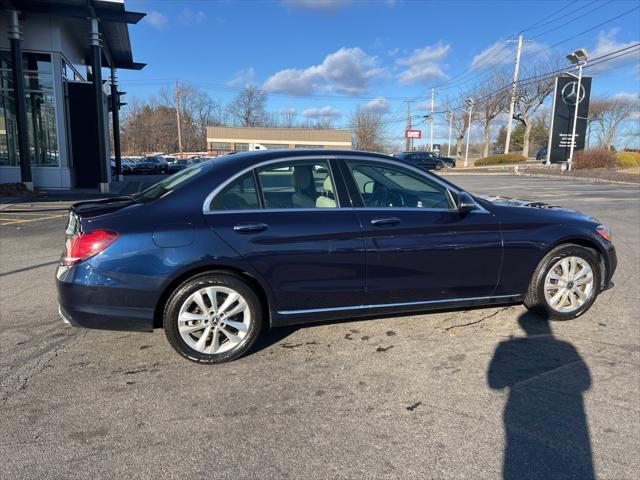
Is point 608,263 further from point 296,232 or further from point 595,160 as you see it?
point 595,160

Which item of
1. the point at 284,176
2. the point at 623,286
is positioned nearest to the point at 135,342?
the point at 284,176

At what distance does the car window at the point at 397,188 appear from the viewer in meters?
4.02

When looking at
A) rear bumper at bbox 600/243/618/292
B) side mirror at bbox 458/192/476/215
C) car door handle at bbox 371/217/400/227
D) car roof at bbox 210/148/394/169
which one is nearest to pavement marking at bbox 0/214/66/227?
car roof at bbox 210/148/394/169

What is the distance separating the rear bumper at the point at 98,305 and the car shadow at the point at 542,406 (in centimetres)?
259

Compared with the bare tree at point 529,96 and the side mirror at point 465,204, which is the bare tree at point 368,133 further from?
the side mirror at point 465,204

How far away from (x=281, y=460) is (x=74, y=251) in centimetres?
212

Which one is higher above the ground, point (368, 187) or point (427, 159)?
point (427, 159)

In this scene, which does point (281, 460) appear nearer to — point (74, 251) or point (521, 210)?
point (74, 251)

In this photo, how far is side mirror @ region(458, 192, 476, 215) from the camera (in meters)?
3.98

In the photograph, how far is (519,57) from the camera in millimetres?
50062

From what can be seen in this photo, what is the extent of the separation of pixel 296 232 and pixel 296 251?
147mm

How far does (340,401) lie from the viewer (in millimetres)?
3123

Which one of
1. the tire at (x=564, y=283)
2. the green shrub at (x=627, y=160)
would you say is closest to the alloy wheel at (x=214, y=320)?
the tire at (x=564, y=283)

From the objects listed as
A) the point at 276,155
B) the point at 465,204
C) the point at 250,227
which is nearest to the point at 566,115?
the point at 465,204
